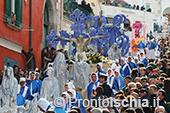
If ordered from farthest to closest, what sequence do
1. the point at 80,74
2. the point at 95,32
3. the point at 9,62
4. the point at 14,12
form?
the point at 95,32, the point at 14,12, the point at 9,62, the point at 80,74

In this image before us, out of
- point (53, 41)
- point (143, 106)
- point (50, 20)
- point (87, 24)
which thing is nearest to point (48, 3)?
point (50, 20)

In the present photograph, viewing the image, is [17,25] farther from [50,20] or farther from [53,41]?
[50,20]

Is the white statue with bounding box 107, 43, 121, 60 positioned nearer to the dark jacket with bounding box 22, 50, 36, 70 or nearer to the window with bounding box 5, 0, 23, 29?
the dark jacket with bounding box 22, 50, 36, 70

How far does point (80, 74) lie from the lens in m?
18.4

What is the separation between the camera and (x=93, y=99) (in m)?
12.0

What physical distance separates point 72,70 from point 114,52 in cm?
808

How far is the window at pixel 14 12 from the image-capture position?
19.9 metres

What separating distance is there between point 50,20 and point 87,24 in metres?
3.52

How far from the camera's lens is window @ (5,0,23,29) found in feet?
65.3

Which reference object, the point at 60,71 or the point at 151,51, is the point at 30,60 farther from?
the point at 151,51

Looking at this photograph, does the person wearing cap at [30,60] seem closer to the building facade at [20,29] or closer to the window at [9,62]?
the building facade at [20,29]

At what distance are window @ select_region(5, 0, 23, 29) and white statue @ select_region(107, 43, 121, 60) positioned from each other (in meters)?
6.29

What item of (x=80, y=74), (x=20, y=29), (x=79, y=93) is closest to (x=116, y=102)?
(x=79, y=93)

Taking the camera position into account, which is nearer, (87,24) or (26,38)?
(26,38)
